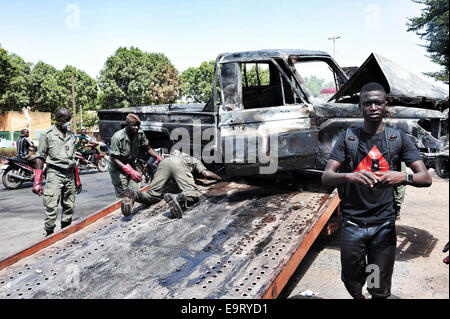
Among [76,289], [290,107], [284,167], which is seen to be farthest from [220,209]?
[76,289]

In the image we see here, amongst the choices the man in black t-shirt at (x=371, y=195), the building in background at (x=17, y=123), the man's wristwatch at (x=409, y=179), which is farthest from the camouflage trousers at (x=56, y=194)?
the building in background at (x=17, y=123)

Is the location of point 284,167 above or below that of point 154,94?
below

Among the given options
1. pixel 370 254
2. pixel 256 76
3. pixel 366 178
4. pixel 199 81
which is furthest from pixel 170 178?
pixel 199 81

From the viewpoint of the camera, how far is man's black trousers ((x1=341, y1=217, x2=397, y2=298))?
2174mm

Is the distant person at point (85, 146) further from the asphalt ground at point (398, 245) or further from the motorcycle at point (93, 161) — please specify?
the asphalt ground at point (398, 245)

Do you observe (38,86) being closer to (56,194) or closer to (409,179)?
(56,194)

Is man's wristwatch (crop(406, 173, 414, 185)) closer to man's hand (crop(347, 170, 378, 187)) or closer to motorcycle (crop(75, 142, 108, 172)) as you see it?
man's hand (crop(347, 170, 378, 187))

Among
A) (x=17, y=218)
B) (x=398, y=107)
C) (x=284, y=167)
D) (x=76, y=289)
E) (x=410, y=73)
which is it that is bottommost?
(x=17, y=218)

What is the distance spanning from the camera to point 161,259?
301 centimetres

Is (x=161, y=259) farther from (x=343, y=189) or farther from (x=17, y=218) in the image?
(x=17, y=218)

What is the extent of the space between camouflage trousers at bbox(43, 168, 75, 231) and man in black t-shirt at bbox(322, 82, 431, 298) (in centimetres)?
352

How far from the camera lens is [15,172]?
29.5ft

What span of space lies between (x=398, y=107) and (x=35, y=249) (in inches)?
170
